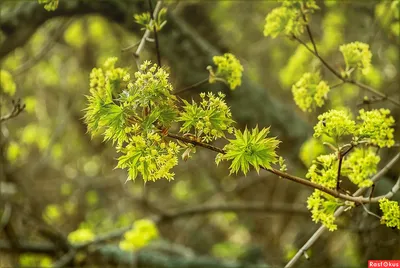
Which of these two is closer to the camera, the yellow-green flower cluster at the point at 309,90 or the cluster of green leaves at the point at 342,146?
the cluster of green leaves at the point at 342,146

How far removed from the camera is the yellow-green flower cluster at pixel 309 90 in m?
2.26

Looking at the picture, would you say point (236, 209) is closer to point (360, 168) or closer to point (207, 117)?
point (360, 168)

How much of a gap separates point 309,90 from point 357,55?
10.4 inches

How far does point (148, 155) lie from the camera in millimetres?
1426

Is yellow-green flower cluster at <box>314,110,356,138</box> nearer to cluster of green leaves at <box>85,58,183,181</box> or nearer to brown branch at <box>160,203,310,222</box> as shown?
cluster of green leaves at <box>85,58,183,181</box>

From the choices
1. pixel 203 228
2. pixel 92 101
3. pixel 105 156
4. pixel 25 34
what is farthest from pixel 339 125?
pixel 105 156

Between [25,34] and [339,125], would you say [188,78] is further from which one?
[339,125]

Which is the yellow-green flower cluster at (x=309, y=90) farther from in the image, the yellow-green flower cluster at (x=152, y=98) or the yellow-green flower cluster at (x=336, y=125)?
the yellow-green flower cluster at (x=152, y=98)

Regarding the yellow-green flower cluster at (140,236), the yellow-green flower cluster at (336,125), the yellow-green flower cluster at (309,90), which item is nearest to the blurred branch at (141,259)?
the yellow-green flower cluster at (140,236)

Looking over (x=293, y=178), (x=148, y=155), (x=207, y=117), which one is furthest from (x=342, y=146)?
(x=148, y=155)

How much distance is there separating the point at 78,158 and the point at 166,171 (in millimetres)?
6119

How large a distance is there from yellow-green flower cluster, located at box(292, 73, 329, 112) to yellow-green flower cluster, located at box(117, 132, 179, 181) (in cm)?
99

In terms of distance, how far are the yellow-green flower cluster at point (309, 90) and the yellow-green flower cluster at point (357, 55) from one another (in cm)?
16

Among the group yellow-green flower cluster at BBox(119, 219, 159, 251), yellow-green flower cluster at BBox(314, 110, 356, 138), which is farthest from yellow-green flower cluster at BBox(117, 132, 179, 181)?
yellow-green flower cluster at BBox(119, 219, 159, 251)
